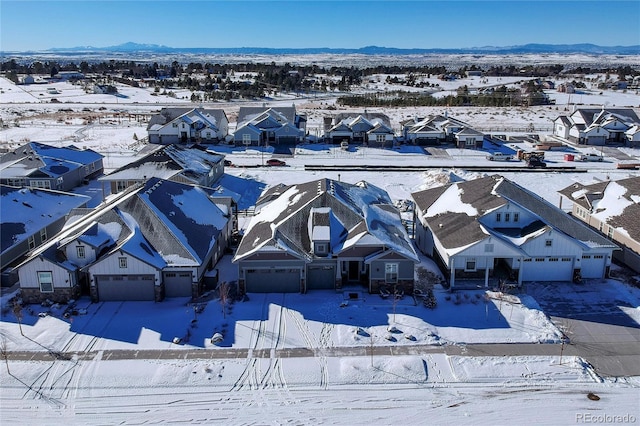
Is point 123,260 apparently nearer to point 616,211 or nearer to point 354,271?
point 354,271

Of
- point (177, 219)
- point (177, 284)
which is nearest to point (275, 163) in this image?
point (177, 219)

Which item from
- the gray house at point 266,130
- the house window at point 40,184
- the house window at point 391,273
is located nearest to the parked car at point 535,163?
the gray house at point 266,130

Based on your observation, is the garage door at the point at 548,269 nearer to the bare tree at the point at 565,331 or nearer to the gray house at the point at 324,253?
the bare tree at the point at 565,331

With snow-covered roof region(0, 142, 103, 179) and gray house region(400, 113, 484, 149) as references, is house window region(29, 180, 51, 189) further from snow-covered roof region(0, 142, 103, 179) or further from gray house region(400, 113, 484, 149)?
gray house region(400, 113, 484, 149)

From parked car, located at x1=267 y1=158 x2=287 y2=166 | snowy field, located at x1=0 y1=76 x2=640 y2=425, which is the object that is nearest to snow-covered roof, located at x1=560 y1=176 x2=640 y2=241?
snowy field, located at x1=0 y1=76 x2=640 y2=425

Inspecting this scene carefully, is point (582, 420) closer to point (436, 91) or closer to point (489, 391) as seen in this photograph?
point (489, 391)

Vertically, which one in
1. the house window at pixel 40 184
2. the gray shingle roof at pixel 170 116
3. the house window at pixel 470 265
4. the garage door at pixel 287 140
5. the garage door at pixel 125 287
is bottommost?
the garage door at pixel 125 287

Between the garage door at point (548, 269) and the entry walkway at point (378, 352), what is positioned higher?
the garage door at point (548, 269)
